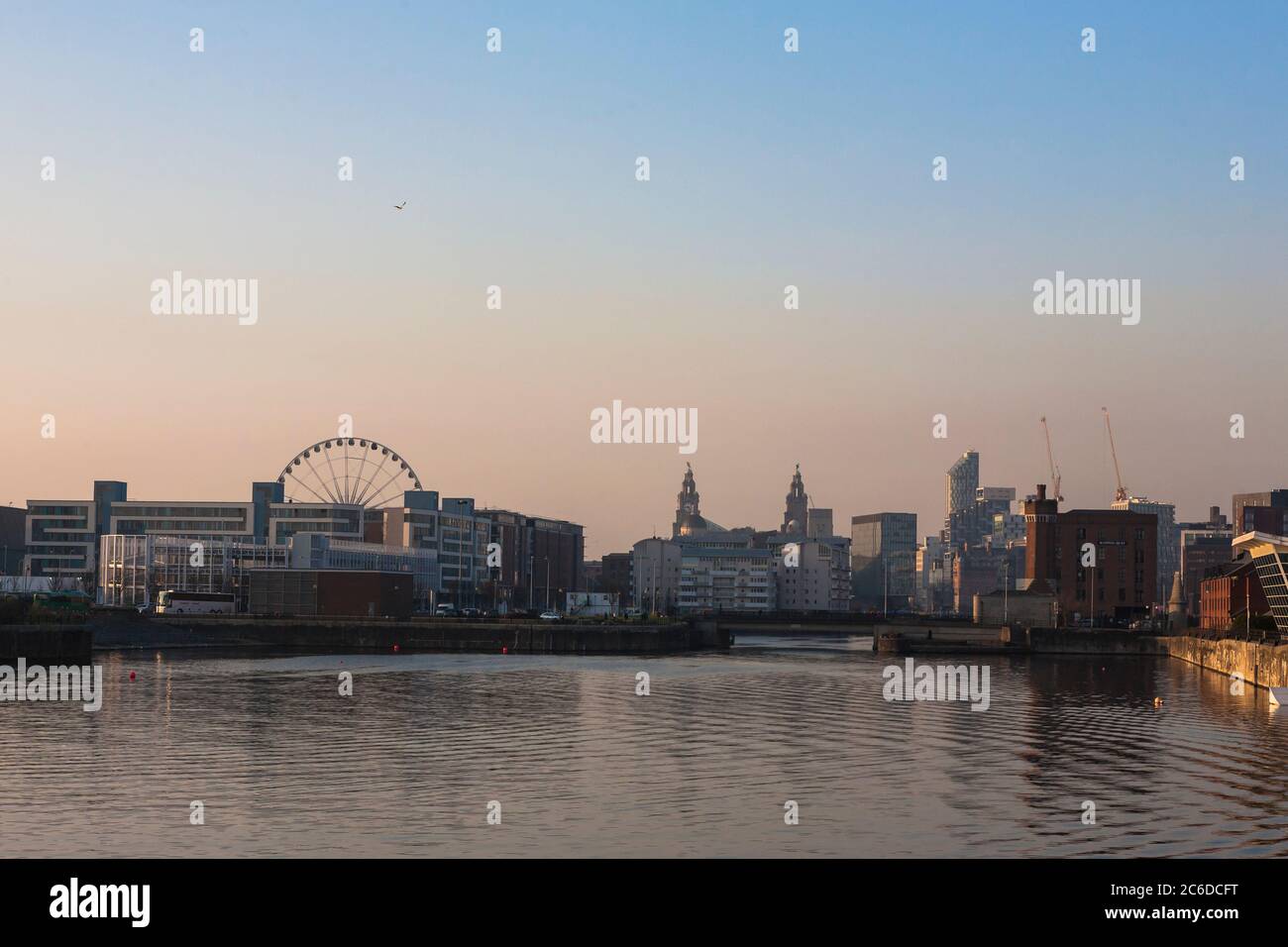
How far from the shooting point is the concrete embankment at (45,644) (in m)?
133

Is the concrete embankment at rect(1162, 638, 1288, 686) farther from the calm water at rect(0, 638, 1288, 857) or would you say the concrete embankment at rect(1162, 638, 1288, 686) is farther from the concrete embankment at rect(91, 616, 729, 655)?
the concrete embankment at rect(91, 616, 729, 655)

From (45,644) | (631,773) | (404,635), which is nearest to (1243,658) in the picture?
(631,773)

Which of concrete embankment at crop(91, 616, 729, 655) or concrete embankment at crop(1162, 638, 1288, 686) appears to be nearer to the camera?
concrete embankment at crop(1162, 638, 1288, 686)

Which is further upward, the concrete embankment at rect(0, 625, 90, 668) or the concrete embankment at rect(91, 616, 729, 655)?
the concrete embankment at rect(0, 625, 90, 668)

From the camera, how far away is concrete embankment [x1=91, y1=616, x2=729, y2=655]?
186875mm

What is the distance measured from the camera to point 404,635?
194m

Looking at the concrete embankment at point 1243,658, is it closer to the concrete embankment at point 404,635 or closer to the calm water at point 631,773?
the calm water at point 631,773

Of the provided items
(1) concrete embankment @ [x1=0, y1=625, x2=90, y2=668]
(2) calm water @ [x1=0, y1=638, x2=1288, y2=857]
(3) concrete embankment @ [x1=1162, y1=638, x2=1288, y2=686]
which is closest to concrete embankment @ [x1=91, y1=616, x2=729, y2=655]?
(1) concrete embankment @ [x1=0, y1=625, x2=90, y2=668]

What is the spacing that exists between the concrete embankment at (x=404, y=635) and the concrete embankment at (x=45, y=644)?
44704mm

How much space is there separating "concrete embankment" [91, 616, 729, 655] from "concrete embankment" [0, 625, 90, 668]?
44.7 m

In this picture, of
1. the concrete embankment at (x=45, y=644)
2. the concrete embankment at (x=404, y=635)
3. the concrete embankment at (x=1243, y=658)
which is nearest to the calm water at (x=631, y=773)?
the concrete embankment at (x=1243, y=658)

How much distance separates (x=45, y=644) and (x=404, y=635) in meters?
63.2
